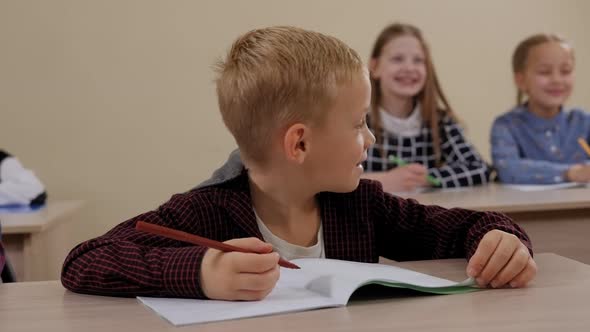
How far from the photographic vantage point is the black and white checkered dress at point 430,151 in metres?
3.12

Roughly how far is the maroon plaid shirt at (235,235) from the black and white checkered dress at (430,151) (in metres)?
1.65

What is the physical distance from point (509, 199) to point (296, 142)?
1.39 meters

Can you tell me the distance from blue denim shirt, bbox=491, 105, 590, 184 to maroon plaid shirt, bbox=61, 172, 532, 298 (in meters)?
1.78

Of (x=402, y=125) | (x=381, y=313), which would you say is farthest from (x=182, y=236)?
(x=402, y=125)

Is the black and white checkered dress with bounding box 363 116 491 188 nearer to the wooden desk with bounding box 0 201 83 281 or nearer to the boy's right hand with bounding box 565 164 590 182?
the boy's right hand with bounding box 565 164 590 182

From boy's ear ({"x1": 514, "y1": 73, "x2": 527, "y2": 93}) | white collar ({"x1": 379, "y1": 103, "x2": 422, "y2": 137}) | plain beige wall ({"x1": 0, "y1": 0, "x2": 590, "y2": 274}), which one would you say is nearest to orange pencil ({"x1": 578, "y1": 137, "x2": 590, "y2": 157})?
boy's ear ({"x1": 514, "y1": 73, "x2": 527, "y2": 93})

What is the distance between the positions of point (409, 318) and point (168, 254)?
0.34m

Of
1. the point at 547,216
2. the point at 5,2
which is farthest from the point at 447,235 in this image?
the point at 5,2

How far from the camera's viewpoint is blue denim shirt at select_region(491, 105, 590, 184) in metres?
3.22

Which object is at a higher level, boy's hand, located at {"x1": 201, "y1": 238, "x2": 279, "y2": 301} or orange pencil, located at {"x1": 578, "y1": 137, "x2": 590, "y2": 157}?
boy's hand, located at {"x1": 201, "y1": 238, "x2": 279, "y2": 301}

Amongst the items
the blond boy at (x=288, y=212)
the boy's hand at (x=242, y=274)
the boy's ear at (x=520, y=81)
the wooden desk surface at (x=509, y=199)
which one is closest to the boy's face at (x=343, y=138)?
the blond boy at (x=288, y=212)

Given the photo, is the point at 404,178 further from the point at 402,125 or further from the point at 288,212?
the point at 288,212

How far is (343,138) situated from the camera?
1278mm

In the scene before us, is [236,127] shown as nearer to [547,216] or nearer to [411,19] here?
[547,216]
